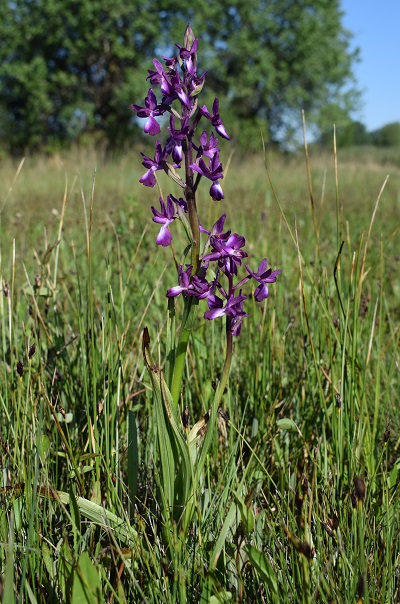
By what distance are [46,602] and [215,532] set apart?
33 cm

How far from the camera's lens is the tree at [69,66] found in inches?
707

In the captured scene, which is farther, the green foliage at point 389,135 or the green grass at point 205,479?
the green foliage at point 389,135

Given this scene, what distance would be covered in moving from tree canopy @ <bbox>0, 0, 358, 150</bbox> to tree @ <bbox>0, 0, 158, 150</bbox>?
34 mm

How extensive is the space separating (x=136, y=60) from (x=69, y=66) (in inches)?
91.0

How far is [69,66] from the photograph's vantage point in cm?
1986

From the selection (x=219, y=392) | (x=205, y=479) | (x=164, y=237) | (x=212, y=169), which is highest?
(x=212, y=169)

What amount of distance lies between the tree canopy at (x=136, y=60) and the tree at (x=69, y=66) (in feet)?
0.11

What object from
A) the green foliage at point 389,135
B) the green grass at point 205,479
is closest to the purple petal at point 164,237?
the green grass at point 205,479

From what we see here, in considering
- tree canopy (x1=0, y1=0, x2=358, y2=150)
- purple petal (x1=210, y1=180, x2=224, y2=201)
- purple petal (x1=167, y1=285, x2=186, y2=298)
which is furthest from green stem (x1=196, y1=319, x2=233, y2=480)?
tree canopy (x1=0, y1=0, x2=358, y2=150)

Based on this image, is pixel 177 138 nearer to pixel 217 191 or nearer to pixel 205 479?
pixel 217 191

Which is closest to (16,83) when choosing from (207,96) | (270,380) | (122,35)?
(122,35)

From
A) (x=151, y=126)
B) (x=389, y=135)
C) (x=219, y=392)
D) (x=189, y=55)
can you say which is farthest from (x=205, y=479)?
(x=389, y=135)

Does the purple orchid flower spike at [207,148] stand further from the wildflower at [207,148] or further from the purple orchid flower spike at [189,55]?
the purple orchid flower spike at [189,55]

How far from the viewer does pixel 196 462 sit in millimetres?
1125
